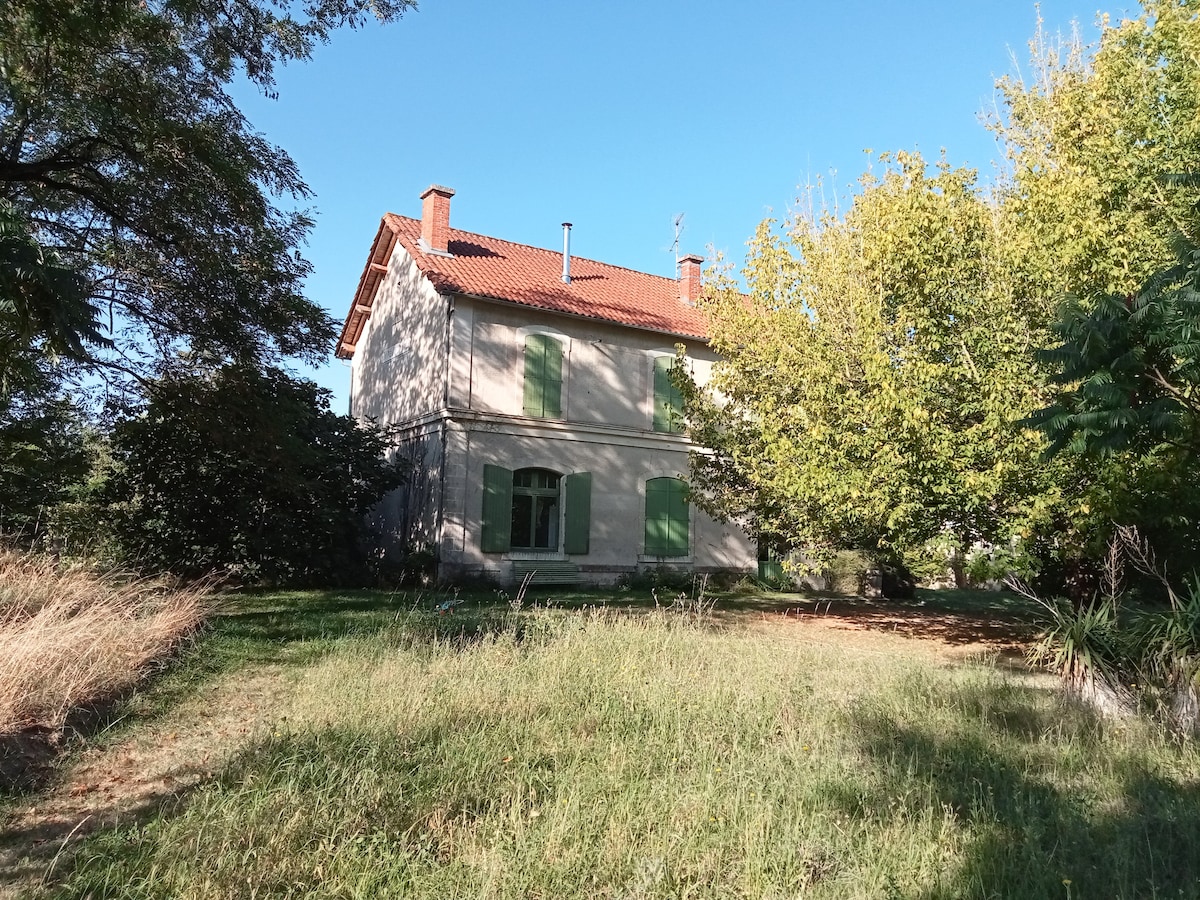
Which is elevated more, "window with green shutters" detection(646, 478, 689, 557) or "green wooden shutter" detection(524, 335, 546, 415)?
"green wooden shutter" detection(524, 335, 546, 415)

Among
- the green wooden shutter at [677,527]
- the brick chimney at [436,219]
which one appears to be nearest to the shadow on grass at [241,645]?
the green wooden shutter at [677,527]

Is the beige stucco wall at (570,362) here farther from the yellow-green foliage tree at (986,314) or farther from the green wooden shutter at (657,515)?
the yellow-green foliage tree at (986,314)

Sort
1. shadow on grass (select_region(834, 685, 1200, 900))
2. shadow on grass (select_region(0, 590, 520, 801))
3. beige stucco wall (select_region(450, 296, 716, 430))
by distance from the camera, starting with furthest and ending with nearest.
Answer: beige stucco wall (select_region(450, 296, 716, 430))
shadow on grass (select_region(0, 590, 520, 801))
shadow on grass (select_region(834, 685, 1200, 900))

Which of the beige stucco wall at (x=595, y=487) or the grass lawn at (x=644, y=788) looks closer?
the grass lawn at (x=644, y=788)

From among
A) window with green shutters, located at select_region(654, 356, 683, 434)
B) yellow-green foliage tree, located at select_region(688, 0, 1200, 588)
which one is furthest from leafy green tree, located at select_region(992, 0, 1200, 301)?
window with green shutters, located at select_region(654, 356, 683, 434)

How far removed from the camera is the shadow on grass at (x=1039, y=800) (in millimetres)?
3695

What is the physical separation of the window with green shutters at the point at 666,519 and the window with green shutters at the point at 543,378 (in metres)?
3.04

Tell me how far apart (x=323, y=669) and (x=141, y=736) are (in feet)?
5.72

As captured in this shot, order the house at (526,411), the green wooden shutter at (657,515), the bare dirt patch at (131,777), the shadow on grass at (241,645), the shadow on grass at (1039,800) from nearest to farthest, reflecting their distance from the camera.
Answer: the shadow on grass at (1039,800) → the bare dirt patch at (131,777) → the shadow on grass at (241,645) → the house at (526,411) → the green wooden shutter at (657,515)

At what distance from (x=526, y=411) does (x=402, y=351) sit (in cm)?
371

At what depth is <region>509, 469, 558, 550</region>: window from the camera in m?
18.0

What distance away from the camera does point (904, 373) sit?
33.1ft

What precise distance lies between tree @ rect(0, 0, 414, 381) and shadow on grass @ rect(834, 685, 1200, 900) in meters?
7.19

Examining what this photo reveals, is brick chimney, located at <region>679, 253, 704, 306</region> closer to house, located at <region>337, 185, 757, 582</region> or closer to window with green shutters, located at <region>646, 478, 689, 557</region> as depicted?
house, located at <region>337, 185, 757, 582</region>
